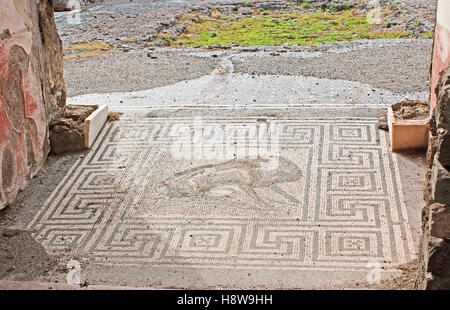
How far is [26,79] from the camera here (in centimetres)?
370

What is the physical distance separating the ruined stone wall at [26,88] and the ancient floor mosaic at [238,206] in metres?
0.25

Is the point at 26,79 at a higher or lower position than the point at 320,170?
higher

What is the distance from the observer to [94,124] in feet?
14.0

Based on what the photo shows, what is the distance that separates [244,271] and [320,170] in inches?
46.1

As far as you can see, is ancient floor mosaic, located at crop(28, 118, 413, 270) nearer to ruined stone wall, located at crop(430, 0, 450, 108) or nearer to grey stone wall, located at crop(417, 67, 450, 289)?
ruined stone wall, located at crop(430, 0, 450, 108)

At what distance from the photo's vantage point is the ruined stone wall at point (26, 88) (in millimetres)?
3375

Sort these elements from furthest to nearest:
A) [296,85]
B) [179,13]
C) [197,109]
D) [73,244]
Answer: [179,13] → [296,85] → [197,109] → [73,244]

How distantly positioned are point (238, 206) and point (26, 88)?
1.47m

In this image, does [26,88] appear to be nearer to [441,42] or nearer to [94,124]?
[94,124]

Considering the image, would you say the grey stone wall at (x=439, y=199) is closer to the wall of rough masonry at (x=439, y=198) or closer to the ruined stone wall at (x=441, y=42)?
the wall of rough masonry at (x=439, y=198)

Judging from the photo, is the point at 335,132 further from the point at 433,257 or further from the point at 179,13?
the point at 179,13

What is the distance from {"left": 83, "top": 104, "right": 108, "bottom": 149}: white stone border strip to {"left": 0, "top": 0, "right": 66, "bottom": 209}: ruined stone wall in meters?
0.23

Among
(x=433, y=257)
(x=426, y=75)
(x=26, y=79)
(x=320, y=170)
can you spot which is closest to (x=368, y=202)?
(x=320, y=170)

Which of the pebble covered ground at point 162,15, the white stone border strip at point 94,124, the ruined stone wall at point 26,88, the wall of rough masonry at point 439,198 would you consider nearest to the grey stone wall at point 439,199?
the wall of rough masonry at point 439,198
